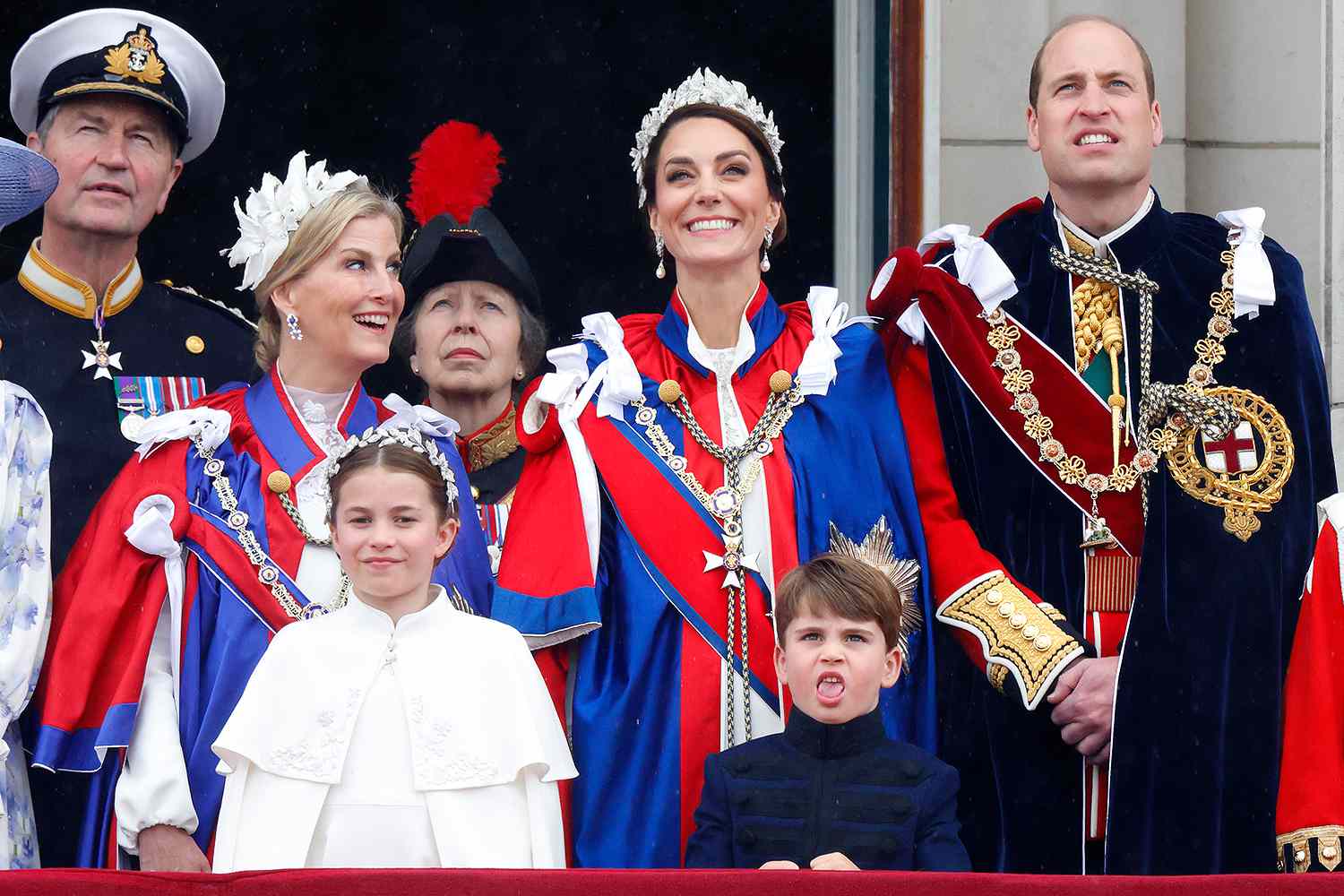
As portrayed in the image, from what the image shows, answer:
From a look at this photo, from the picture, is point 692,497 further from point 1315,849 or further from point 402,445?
point 1315,849

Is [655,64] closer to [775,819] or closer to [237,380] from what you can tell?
[237,380]

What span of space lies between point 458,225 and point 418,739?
5.58 ft

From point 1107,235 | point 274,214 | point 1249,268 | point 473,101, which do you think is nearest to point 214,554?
point 274,214

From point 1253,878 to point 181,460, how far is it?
2149 mm

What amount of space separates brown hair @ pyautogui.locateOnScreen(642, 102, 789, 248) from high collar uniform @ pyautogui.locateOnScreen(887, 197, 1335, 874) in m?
0.39

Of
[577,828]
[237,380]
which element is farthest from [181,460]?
[577,828]

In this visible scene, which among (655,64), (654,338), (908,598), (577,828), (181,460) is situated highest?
(655,64)

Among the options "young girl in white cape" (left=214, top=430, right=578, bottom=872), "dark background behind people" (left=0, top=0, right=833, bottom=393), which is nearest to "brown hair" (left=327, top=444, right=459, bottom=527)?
"young girl in white cape" (left=214, top=430, right=578, bottom=872)

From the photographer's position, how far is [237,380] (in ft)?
15.7

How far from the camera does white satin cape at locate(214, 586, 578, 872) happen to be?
352 cm

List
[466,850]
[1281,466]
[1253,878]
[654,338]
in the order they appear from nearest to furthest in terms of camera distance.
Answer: [1253,878] < [466,850] < [1281,466] < [654,338]

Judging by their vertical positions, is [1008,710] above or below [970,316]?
below

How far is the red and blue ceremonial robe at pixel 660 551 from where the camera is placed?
12.9ft

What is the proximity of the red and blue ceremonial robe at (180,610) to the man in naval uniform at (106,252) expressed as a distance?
499 millimetres
